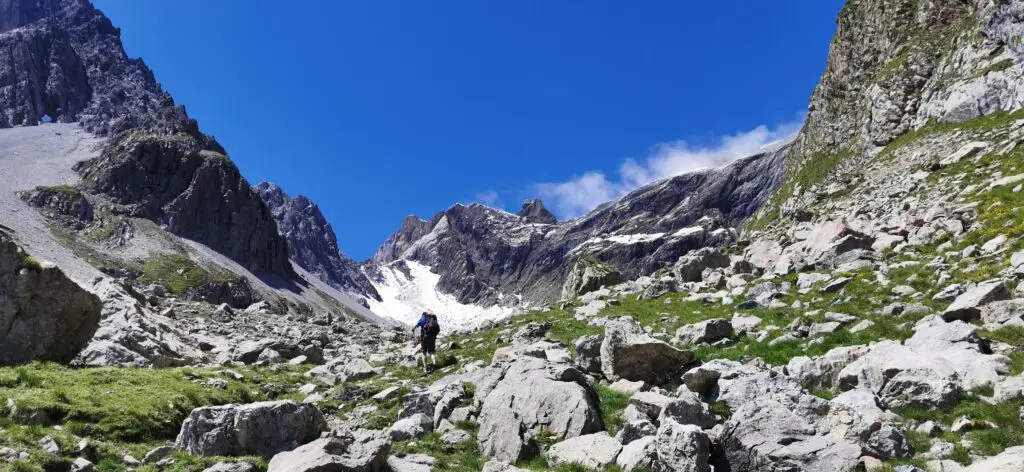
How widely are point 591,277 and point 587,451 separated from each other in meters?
45.1

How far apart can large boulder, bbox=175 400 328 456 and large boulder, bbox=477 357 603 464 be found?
4.98 m

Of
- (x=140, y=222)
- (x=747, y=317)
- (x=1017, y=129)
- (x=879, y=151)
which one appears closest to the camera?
(x=747, y=317)

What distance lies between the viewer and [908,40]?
78812 mm

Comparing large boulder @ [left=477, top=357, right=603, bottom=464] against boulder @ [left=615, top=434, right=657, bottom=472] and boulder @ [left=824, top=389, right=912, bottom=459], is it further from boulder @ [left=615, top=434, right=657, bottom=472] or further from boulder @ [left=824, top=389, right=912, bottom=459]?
boulder @ [left=824, top=389, right=912, bottom=459]

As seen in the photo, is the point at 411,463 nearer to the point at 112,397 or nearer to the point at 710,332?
the point at 112,397

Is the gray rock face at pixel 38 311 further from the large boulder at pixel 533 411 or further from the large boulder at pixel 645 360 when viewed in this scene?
the large boulder at pixel 645 360

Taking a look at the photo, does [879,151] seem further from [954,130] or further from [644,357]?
[644,357]

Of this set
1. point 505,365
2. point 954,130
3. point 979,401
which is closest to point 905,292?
point 979,401

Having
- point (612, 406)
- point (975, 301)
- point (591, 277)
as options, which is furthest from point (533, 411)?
point (591, 277)

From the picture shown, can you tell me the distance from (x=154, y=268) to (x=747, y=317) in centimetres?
17268

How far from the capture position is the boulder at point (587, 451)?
12.0 meters

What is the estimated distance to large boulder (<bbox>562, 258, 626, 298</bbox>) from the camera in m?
56.6

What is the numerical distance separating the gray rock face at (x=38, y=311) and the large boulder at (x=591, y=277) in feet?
136

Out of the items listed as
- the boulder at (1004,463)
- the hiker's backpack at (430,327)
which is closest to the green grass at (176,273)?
the hiker's backpack at (430,327)
